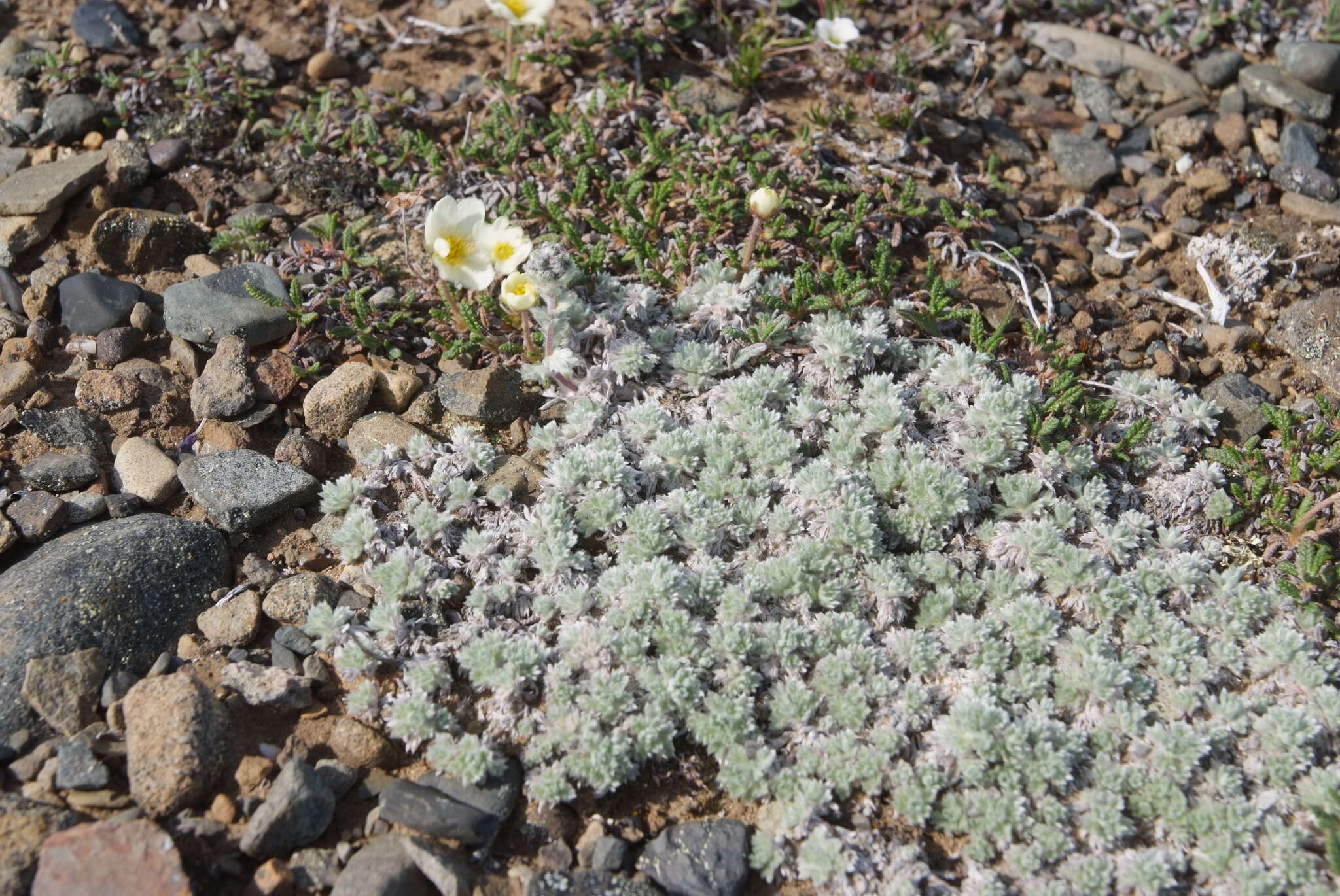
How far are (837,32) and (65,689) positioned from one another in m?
4.95

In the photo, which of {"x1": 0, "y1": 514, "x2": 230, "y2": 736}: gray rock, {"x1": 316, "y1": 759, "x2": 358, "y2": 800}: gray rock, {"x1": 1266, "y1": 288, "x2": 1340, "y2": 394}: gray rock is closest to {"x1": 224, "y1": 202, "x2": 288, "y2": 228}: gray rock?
{"x1": 0, "y1": 514, "x2": 230, "y2": 736}: gray rock

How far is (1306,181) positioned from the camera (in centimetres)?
554

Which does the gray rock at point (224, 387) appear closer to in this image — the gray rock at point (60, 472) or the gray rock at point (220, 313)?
the gray rock at point (220, 313)

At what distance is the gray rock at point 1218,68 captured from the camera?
6.03 metres

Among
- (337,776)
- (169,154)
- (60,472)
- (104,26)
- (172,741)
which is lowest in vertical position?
(337,776)

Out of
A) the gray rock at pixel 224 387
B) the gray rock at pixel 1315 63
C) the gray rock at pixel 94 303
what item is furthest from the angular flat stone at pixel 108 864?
the gray rock at pixel 1315 63

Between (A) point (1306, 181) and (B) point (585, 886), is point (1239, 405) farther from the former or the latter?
(B) point (585, 886)

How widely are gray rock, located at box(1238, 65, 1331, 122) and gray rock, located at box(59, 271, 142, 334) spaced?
623cm

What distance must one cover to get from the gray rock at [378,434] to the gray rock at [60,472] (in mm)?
1013

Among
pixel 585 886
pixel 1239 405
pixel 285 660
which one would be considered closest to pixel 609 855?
pixel 585 886

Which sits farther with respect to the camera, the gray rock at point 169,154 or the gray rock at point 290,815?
the gray rock at point 169,154

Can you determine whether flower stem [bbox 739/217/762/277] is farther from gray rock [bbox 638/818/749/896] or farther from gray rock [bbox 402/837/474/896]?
gray rock [bbox 402/837/474/896]

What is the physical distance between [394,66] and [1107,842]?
5.38m

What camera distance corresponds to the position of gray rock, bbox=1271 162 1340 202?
5504 millimetres
